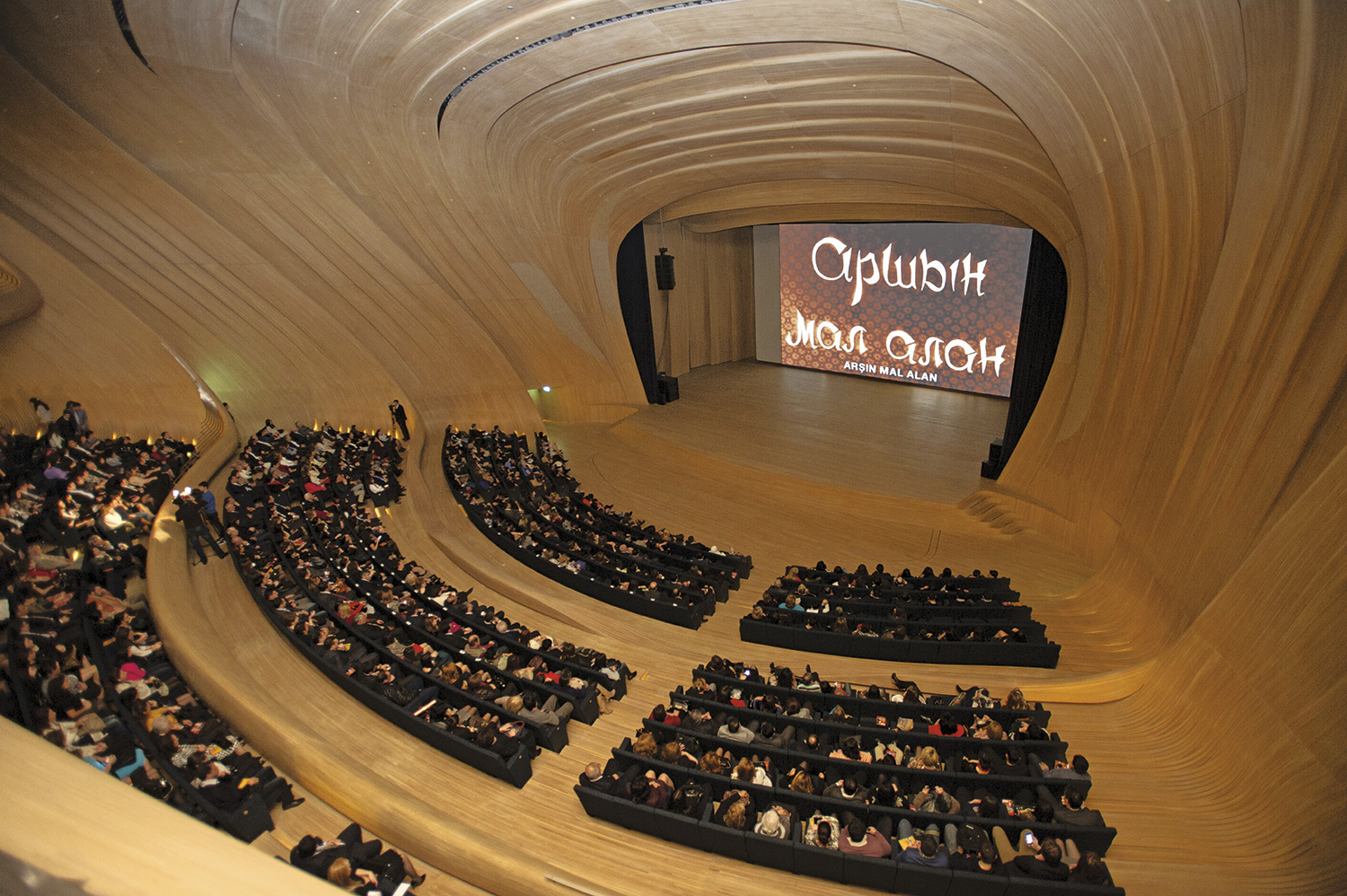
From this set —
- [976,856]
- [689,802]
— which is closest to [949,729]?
[976,856]

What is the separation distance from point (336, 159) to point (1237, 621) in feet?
42.8

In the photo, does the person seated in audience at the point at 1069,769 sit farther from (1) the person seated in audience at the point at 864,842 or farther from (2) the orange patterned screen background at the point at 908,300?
(2) the orange patterned screen background at the point at 908,300

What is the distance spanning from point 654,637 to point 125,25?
9541 mm

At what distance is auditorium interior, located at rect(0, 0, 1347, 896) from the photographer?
4.59 metres

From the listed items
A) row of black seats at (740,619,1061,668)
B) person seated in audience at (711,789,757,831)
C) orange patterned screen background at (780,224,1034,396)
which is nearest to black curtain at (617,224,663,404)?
orange patterned screen background at (780,224,1034,396)

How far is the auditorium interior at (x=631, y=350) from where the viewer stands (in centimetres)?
459

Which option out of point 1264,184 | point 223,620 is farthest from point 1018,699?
point 223,620

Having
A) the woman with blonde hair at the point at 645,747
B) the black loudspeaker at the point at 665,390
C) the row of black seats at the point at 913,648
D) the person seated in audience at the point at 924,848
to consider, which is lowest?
the person seated in audience at the point at 924,848

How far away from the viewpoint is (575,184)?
14.2m

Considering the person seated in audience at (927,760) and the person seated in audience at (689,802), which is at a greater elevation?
the person seated in audience at (927,760)

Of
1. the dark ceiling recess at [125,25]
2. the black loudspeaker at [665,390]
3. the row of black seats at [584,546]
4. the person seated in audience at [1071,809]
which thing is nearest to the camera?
the person seated in audience at [1071,809]

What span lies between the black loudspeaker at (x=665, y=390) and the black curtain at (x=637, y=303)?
0.13 metres

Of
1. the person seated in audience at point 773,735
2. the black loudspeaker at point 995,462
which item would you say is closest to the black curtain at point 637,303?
the black loudspeaker at point 995,462

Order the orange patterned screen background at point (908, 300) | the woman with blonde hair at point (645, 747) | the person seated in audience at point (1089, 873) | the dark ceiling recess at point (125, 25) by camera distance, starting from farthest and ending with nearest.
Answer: the orange patterned screen background at point (908, 300) < the dark ceiling recess at point (125, 25) < the woman with blonde hair at point (645, 747) < the person seated in audience at point (1089, 873)
